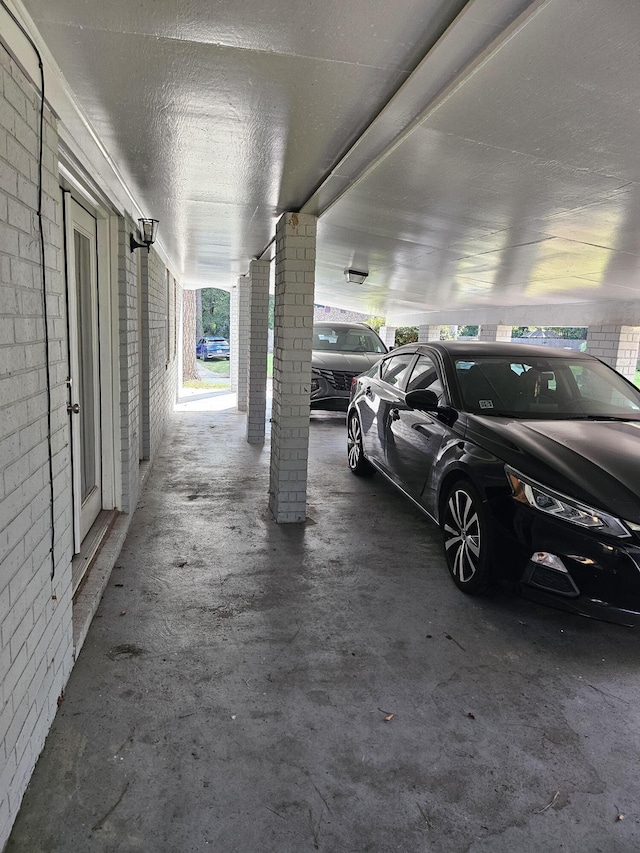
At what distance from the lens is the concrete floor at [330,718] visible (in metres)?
1.96

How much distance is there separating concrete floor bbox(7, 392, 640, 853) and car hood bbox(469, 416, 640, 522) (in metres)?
0.89

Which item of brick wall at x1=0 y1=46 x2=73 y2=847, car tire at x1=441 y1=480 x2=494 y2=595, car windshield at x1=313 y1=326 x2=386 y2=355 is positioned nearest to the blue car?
car windshield at x1=313 y1=326 x2=386 y2=355

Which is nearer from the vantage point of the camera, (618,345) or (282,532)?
(282,532)

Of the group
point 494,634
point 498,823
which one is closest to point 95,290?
point 494,634

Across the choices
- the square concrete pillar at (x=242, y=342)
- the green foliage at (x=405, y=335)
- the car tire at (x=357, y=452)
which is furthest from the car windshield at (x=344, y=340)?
the green foliage at (x=405, y=335)

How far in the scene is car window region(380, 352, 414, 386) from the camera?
5.41 meters

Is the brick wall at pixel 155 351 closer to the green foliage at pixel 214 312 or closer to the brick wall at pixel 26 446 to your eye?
the brick wall at pixel 26 446

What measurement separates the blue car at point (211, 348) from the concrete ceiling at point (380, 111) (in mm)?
24217

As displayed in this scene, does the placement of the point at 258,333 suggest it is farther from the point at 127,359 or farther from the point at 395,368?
the point at 127,359

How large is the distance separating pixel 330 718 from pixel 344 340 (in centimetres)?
903

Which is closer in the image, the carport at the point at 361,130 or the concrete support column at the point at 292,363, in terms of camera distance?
the carport at the point at 361,130

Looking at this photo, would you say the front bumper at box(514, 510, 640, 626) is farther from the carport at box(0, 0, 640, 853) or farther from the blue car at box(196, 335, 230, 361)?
the blue car at box(196, 335, 230, 361)

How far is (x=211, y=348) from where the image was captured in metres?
29.1

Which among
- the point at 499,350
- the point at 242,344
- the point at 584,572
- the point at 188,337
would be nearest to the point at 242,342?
the point at 242,344
